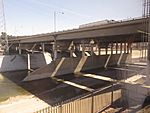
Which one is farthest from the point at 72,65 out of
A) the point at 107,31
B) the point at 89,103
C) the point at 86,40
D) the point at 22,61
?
the point at 89,103

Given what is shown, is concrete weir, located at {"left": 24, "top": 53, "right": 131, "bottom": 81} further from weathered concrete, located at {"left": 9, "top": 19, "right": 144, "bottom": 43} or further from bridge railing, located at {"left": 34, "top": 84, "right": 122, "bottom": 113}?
bridge railing, located at {"left": 34, "top": 84, "right": 122, "bottom": 113}

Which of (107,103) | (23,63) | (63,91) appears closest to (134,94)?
(107,103)

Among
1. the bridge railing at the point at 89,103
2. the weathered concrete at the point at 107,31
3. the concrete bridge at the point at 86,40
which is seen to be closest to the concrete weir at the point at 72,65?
the concrete bridge at the point at 86,40

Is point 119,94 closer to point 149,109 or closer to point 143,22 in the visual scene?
point 149,109

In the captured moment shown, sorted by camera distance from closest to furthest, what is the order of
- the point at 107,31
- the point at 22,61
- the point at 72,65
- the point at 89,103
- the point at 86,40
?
1. the point at 89,103
2. the point at 107,31
3. the point at 72,65
4. the point at 86,40
5. the point at 22,61

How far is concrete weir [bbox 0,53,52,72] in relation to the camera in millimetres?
51031

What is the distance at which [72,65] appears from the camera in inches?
1688

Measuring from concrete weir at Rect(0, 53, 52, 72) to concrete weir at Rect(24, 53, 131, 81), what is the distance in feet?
49.7

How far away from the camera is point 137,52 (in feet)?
272

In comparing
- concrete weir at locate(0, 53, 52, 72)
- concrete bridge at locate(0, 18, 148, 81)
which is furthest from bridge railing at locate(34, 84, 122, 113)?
concrete weir at locate(0, 53, 52, 72)

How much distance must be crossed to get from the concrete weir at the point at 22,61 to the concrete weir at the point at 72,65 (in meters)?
15.1

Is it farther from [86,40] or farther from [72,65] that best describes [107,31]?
[86,40]

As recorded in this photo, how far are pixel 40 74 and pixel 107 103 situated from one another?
23749 millimetres

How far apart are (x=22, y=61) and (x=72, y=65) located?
18.8m
